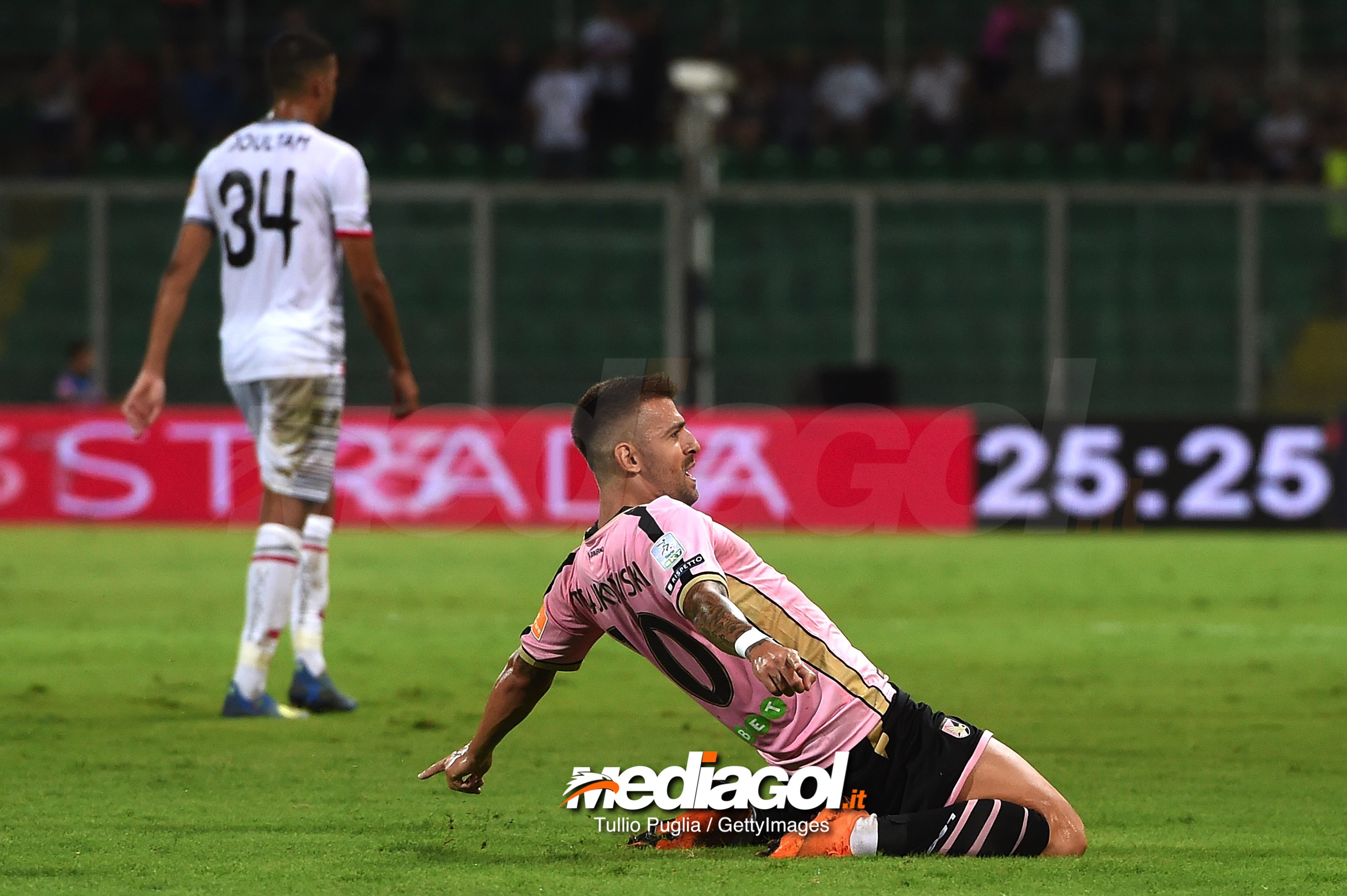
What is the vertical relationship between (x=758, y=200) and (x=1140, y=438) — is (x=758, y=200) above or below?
above

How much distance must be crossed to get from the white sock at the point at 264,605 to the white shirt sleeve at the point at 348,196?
3.71 ft

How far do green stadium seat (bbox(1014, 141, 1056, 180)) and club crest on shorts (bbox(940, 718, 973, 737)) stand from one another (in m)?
17.5

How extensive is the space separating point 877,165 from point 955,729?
56.7ft

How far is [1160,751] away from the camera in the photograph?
664 centimetres

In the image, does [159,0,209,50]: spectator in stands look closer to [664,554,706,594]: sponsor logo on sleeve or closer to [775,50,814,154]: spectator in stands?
[775,50,814,154]: spectator in stands

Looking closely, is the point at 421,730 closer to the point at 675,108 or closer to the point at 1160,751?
the point at 1160,751

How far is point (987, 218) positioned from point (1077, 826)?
15.2m

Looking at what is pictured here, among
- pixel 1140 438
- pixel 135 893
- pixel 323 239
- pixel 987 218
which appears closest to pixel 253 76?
pixel 987 218

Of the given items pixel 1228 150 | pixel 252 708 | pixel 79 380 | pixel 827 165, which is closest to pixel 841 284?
pixel 827 165

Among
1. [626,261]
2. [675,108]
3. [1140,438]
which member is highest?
[675,108]

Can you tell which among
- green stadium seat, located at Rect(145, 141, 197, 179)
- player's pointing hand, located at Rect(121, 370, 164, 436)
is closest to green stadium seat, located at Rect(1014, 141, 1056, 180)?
green stadium seat, located at Rect(145, 141, 197, 179)

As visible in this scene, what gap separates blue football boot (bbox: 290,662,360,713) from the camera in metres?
7.41

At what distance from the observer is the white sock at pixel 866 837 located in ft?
15.1

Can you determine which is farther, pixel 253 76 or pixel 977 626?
pixel 253 76
